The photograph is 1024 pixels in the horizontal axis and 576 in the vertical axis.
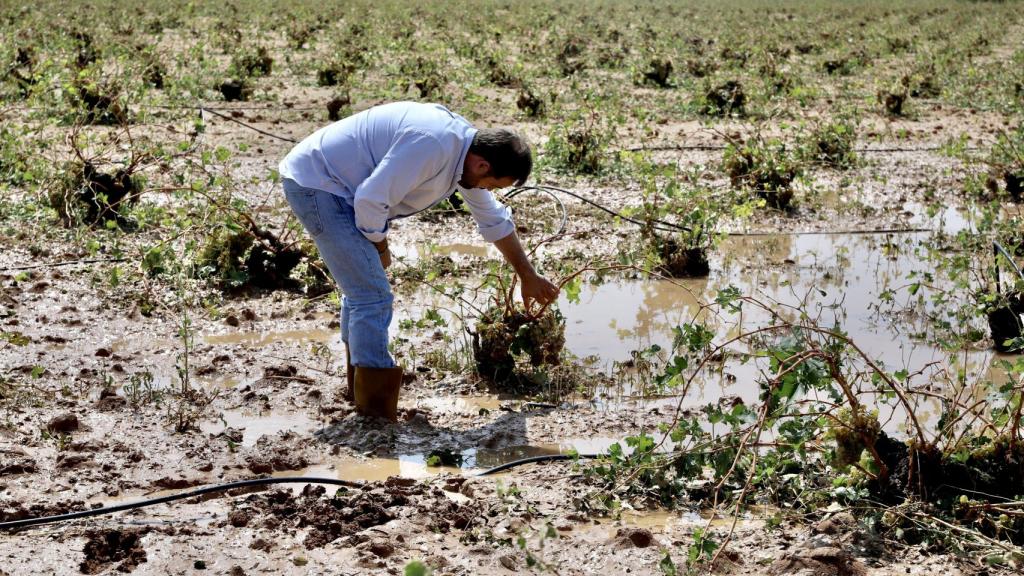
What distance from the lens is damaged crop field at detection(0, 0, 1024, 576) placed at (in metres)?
3.65

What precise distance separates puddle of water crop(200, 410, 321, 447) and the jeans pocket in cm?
86

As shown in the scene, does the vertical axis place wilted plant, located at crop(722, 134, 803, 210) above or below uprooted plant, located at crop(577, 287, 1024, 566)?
above

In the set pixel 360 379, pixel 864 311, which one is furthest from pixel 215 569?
pixel 864 311

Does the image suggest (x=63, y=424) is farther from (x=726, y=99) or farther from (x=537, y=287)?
(x=726, y=99)

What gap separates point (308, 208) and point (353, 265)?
29 centimetres

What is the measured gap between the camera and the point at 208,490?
397 cm

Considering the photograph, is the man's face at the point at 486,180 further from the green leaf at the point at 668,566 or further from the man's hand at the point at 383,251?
the green leaf at the point at 668,566

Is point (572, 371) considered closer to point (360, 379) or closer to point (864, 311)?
point (360, 379)

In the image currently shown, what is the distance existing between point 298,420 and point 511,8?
24808 mm

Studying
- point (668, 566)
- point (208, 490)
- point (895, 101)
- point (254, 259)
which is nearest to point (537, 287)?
point (208, 490)

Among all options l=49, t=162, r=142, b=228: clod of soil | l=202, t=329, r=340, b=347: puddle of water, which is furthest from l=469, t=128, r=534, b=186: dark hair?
l=49, t=162, r=142, b=228: clod of soil

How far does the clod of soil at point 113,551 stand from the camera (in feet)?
11.3

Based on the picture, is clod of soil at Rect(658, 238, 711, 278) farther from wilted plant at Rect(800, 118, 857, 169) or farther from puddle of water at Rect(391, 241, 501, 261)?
wilted plant at Rect(800, 118, 857, 169)

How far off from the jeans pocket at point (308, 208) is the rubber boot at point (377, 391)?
605 millimetres
